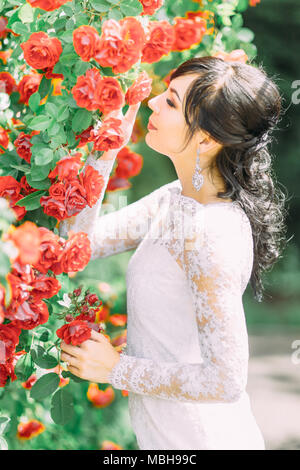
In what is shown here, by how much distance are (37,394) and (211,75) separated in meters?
0.97

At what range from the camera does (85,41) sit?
4.28 ft

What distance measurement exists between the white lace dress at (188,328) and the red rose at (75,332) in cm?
16

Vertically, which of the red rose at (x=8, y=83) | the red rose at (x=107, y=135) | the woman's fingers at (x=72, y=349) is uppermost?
the red rose at (x=107, y=135)

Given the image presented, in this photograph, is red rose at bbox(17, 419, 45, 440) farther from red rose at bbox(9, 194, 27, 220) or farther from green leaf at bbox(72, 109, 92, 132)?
green leaf at bbox(72, 109, 92, 132)

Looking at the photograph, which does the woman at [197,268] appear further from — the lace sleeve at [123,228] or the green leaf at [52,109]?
the green leaf at [52,109]

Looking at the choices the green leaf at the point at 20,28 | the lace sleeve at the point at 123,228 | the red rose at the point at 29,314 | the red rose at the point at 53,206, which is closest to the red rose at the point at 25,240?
the red rose at the point at 29,314

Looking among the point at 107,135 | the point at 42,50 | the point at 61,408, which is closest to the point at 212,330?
the point at 61,408

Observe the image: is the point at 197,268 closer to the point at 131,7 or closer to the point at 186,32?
the point at 131,7

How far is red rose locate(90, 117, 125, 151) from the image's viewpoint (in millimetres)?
1404

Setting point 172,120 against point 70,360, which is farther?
point 172,120

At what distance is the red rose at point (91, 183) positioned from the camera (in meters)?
1.44

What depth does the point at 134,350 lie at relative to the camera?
5.79 feet

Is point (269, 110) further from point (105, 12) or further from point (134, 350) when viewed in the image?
point (134, 350)

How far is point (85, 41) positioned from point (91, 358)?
79cm
